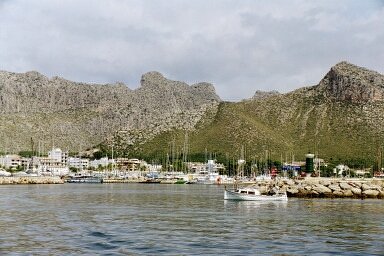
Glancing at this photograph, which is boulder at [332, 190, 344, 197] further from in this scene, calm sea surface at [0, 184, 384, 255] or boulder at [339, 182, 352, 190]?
calm sea surface at [0, 184, 384, 255]

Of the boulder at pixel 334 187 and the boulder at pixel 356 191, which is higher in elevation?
the boulder at pixel 334 187

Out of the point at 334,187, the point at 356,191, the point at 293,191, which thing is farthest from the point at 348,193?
the point at 293,191

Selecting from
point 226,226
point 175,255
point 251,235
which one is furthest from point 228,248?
point 226,226

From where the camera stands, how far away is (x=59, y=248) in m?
33.6

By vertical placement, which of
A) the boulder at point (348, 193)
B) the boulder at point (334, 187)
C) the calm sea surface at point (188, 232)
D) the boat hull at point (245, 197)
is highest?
the boulder at point (334, 187)

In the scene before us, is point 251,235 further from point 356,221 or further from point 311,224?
point 356,221

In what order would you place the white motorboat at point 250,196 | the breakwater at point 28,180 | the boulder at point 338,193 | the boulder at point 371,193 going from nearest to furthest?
the white motorboat at point 250,196 < the boulder at point 371,193 < the boulder at point 338,193 < the breakwater at point 28,180

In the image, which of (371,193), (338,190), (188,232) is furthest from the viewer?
(338,190)

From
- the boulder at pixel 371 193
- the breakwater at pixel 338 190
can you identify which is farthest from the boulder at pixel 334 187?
the boulder at pixel 371 193

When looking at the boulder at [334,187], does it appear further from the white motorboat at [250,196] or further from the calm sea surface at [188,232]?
the calm sea surface at [188,232]

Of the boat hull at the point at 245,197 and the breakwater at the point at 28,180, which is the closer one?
the boat hull at the point at 245,197

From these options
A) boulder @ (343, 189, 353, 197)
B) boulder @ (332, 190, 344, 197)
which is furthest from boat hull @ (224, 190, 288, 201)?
boulder @ (343, 189, 353, 197)

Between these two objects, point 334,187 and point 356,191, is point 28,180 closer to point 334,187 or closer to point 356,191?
point 334,187

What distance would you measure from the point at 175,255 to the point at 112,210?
32923 millimetres
